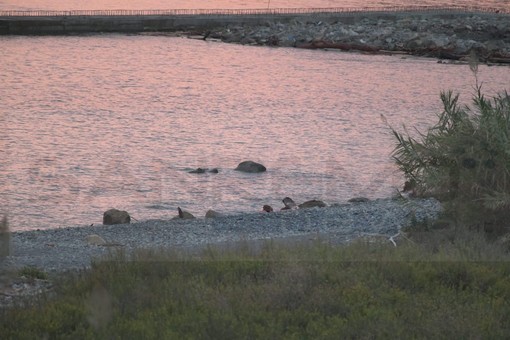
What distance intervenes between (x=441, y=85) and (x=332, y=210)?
2783 cm

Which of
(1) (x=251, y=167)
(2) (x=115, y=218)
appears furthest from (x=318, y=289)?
(1) (x=251, y=167)

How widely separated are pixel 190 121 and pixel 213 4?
157 feet

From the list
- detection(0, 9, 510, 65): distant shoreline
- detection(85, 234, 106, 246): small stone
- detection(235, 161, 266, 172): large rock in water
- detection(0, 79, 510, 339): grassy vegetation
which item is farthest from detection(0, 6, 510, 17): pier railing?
detection(0, 79, 510, 339): grassy vegetation

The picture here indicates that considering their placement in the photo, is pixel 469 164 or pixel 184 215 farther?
pixel 184 215

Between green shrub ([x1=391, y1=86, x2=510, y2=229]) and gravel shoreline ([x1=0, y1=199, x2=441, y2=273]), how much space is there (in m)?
0.67

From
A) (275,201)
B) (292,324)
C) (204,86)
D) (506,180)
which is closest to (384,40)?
(204,86)

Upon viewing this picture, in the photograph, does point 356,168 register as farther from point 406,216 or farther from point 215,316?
point 215,316

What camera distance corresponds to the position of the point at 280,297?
830 cm

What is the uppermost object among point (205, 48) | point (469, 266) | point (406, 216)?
point (469, 266)

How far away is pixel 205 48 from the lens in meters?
56.3

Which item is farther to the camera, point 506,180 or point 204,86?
point 204,86

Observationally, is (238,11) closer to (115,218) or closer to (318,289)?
(115,218)

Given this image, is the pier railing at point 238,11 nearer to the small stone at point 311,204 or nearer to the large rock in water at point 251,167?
the large rock in water at point 251,167

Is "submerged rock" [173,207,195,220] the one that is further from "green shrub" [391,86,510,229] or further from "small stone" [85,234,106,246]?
"green shrub" [391,86,510,229]
